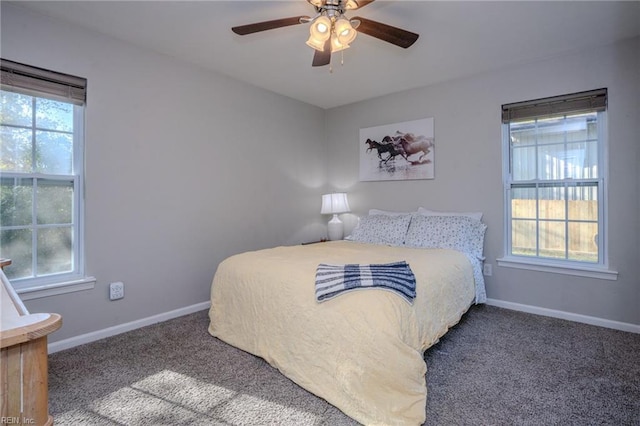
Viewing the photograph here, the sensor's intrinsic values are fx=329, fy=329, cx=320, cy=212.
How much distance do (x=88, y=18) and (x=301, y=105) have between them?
2349 millimetres

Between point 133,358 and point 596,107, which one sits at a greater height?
point 596,107

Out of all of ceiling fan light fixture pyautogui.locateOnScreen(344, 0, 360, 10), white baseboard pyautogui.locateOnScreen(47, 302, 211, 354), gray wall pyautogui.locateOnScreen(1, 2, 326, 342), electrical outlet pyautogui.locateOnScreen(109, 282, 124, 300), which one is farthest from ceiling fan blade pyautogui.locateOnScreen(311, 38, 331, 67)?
white baseboard pyautogui.locateOnScreen(47, 302, 211, 354)

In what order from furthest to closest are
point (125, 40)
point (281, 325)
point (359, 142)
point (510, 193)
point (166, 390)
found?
point (359, 142), point (510, 193), point (125, 40), point (281, 325), point (166, 390)

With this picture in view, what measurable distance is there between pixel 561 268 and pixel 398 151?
1.96 meters

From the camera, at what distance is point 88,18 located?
2330 mm

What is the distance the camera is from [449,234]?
306 centimetres

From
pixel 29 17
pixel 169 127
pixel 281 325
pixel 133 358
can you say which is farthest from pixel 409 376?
pixel 29 17

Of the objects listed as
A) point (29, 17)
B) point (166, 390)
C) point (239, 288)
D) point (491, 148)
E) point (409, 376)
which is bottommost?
point (166, 390)

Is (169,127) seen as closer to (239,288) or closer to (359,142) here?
(239,288)

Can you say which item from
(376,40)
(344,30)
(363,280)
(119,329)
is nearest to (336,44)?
(344,30)

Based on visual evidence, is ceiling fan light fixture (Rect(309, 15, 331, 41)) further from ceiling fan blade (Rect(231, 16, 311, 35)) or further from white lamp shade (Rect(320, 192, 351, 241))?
white lamp shade (Rect(320, 192, 351, 241))

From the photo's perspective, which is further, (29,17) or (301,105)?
(301,105)

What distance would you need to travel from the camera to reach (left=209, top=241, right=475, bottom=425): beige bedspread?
156cm

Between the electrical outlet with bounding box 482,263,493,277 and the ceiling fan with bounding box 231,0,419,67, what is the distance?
7.56 ft
